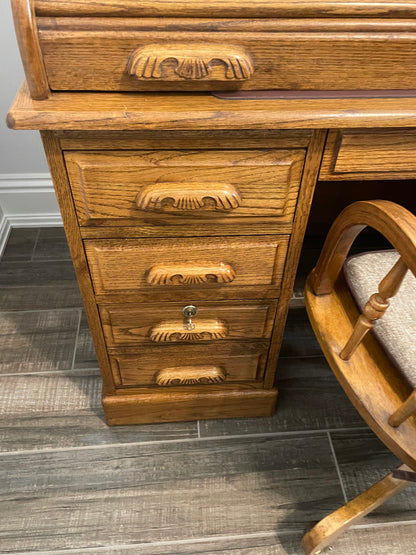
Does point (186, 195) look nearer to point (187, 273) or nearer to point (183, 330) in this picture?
point (187, 273)

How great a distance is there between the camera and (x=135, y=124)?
577mm

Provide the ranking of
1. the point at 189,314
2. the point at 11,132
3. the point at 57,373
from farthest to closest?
the point at 11,132 < the point at 57,373 < the point at 189,314

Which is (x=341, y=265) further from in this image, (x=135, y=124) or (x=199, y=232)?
(x=135, y=124)

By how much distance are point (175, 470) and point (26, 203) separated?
116 cm

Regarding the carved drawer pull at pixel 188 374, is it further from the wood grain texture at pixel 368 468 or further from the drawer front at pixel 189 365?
the wood grain texture at pixel 368 468

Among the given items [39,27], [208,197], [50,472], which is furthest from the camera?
[50,472]

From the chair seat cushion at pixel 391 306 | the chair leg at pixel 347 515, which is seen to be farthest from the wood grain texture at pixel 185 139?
the chair leg at pixel 347 515

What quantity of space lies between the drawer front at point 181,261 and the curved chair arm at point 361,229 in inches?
3.1

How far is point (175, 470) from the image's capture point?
1.09 meters

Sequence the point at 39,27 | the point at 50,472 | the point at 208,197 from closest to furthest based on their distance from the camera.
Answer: the point at 39,27 → the point at 208,197 → the point at 50,472

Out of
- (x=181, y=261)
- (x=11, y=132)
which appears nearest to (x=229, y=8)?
(x=181, y=261)

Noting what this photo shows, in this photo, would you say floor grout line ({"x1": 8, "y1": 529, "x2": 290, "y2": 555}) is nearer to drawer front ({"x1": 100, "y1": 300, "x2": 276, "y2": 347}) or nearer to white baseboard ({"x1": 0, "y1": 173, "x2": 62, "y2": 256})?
drawer front ({"x1": 100, "y1": 300, "x2": 276, "y2": 347})

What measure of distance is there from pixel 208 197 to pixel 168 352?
0.44 meters

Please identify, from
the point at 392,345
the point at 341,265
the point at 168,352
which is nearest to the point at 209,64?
the point at 341,265
